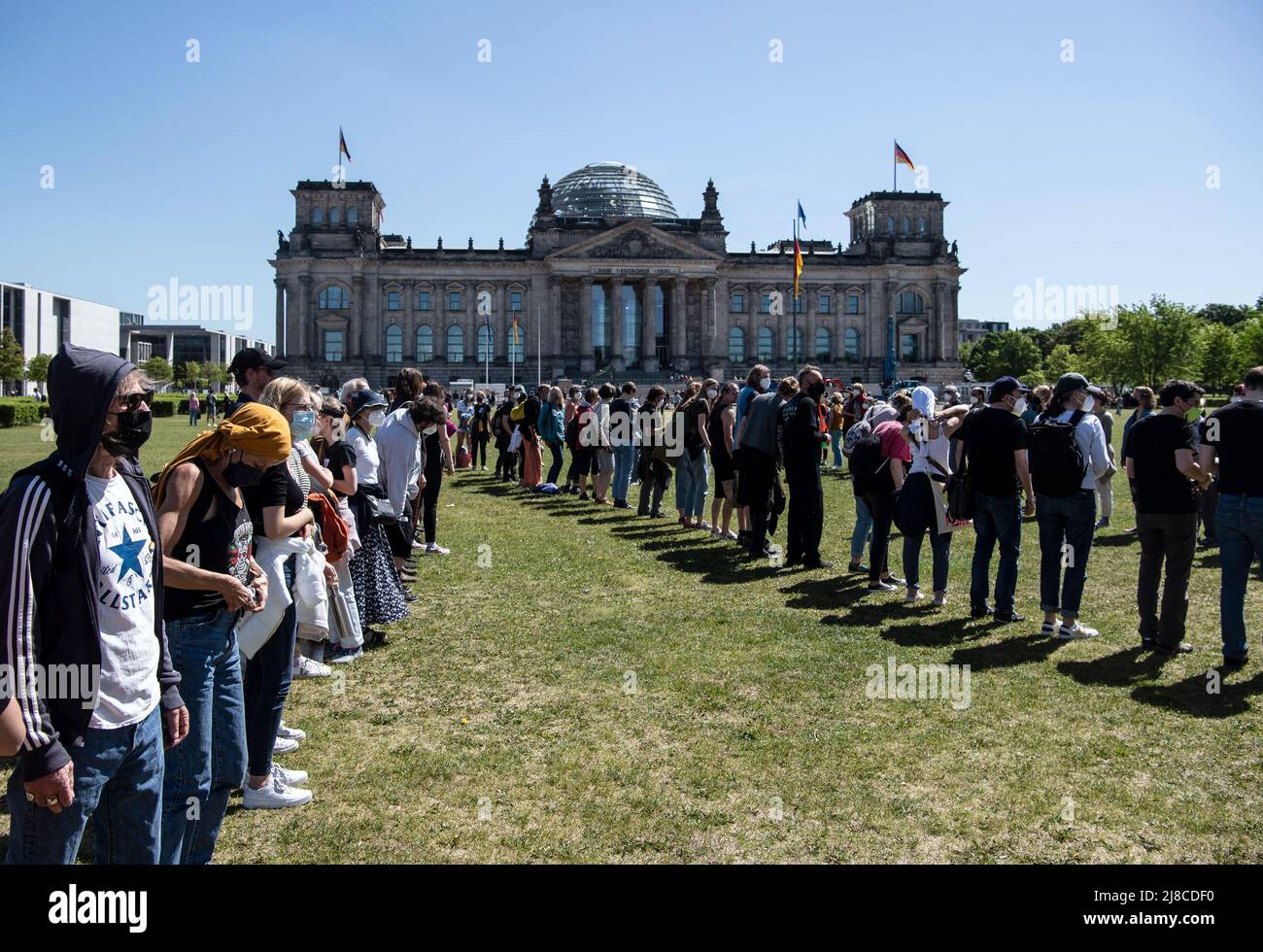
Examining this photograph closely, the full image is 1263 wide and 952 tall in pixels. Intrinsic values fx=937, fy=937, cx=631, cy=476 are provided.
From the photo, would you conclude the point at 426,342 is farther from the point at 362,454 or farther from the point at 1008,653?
the point at 1008,653

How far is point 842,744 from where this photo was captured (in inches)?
242

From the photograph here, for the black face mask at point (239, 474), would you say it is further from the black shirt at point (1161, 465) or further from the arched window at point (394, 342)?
the arched window at point (394, 342)

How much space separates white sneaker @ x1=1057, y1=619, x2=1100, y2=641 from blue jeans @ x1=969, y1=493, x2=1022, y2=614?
0.65m

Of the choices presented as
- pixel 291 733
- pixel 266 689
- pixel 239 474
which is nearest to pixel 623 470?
pixel 291 733

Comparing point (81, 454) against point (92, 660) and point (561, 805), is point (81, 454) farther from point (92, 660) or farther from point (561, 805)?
point (561, 805)

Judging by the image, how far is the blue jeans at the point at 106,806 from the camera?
9.98ft

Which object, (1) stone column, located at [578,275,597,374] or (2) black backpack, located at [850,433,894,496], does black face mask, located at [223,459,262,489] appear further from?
(1) stone column, located at [578,275,597,374]

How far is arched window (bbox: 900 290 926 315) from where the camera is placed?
85062 mm

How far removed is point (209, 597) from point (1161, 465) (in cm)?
791

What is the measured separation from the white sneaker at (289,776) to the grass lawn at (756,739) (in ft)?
0.54

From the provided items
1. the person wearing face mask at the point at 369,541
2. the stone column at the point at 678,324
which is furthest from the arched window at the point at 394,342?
the person wearing face mask at the point at 369,541

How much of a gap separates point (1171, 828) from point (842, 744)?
6.21ft

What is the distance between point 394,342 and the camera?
3174 inches

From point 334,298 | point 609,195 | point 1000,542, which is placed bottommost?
point 1000,542
